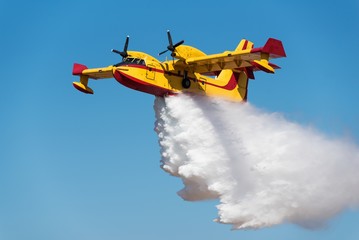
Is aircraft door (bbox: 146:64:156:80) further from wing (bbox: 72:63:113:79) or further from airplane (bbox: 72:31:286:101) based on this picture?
wing (bbox: 72:63:113:79)

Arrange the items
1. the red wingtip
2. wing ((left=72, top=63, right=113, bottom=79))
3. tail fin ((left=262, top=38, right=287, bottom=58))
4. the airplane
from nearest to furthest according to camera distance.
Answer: tail fin ((left=262, top=38, right=287, bottom=58))
the airplane
wing ((left=72, top=63, right=113, bottom=79))
the red wingtip

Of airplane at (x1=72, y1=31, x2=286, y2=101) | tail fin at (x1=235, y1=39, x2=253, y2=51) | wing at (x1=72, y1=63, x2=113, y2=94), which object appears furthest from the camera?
tail fin at (x1=235, y1=39, x2=253, y2=51)

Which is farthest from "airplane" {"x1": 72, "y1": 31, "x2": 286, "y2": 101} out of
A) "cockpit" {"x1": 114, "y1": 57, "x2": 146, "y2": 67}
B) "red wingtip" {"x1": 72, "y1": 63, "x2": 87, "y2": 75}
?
"red wingtip" {"x1": 72, "y1": 63, "x2": 87, "y2": 75}

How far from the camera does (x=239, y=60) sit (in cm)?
3631

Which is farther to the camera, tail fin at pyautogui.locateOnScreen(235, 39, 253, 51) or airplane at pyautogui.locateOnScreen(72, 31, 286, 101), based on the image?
tail fin at pyautogui.locateOnScreen(235, 39, 253, 51)

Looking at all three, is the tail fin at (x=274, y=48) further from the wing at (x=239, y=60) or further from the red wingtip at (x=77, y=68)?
the red wingtip at (x=77, y=68)

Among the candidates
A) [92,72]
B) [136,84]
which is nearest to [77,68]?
[92,72]

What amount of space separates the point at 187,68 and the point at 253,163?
543 centimetres

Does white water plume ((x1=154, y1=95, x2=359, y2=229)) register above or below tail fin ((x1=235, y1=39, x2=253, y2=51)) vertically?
below

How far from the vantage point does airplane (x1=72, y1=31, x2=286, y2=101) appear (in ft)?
114

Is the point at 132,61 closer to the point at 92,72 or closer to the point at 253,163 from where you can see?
the point at 92,72

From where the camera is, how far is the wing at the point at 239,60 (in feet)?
112

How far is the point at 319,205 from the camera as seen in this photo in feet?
117

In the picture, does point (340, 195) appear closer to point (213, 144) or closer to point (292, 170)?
A: point (292, 170)
